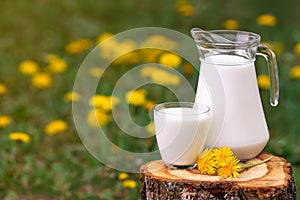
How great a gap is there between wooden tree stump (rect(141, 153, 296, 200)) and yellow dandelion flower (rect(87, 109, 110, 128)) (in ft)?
3.83

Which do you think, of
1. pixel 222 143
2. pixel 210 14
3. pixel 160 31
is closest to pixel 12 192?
pixel 222 143

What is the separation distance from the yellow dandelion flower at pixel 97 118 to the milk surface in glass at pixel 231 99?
3.96ft

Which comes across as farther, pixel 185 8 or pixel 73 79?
pixel 185 8

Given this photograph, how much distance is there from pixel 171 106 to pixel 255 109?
32 centimetres

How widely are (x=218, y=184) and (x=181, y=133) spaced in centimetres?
23

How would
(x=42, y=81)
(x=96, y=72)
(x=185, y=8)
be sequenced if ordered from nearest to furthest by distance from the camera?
(x=96, y=72), (x=42, y=81), (x=185, y=8)

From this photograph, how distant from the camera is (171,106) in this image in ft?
7.93

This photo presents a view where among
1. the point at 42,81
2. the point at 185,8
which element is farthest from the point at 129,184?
the point at 185,8

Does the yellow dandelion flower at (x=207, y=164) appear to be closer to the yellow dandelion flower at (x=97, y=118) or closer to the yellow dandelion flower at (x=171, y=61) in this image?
the yellow dandelion flower at (x=97, y=118)

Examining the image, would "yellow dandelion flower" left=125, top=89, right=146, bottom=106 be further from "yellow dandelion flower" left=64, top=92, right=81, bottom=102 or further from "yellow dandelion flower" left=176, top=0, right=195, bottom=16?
"yellow dandelion flower" left=176, top=0, right=195, bottom=16

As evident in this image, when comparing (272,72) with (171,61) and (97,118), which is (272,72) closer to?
(97,118)

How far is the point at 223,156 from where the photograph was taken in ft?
7.55

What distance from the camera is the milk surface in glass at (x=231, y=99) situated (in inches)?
93.7

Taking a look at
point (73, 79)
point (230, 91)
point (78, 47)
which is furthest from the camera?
point (78, 47)
